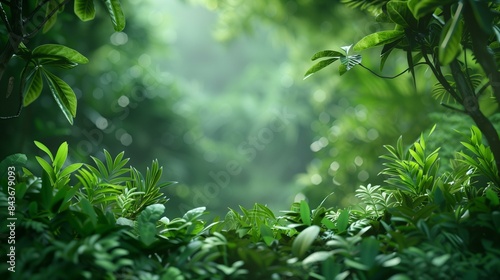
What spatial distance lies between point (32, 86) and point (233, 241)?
36cm

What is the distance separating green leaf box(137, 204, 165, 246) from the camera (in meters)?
0.51

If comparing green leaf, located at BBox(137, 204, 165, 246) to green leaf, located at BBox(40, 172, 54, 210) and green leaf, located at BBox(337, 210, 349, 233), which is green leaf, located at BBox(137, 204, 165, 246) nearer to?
green leaf, located at BBox(40, 172, 54, 210)

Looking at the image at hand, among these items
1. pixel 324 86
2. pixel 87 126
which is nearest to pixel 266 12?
pixel 324 86

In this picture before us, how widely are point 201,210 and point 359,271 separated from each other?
21 cm

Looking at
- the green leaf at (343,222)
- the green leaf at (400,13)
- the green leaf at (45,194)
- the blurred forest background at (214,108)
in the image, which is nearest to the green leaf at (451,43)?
the green leaf at (400,13)

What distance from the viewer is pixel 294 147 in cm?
622

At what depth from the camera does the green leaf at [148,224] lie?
20.1 inches

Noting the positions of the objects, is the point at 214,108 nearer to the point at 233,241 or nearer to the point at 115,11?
the point at 115,11

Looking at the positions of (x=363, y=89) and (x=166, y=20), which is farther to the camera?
(x=166, y=20)

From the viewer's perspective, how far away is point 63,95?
651 mm

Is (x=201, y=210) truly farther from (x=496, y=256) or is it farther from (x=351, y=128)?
(x=351, y=128)

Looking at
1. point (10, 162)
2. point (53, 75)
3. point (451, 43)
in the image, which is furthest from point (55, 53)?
point (451, 43)

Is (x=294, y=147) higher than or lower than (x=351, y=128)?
higher

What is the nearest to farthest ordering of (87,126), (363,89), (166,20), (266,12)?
1. (363,89)
2. (87,126)
3. (266,12)
4. (166,20)
